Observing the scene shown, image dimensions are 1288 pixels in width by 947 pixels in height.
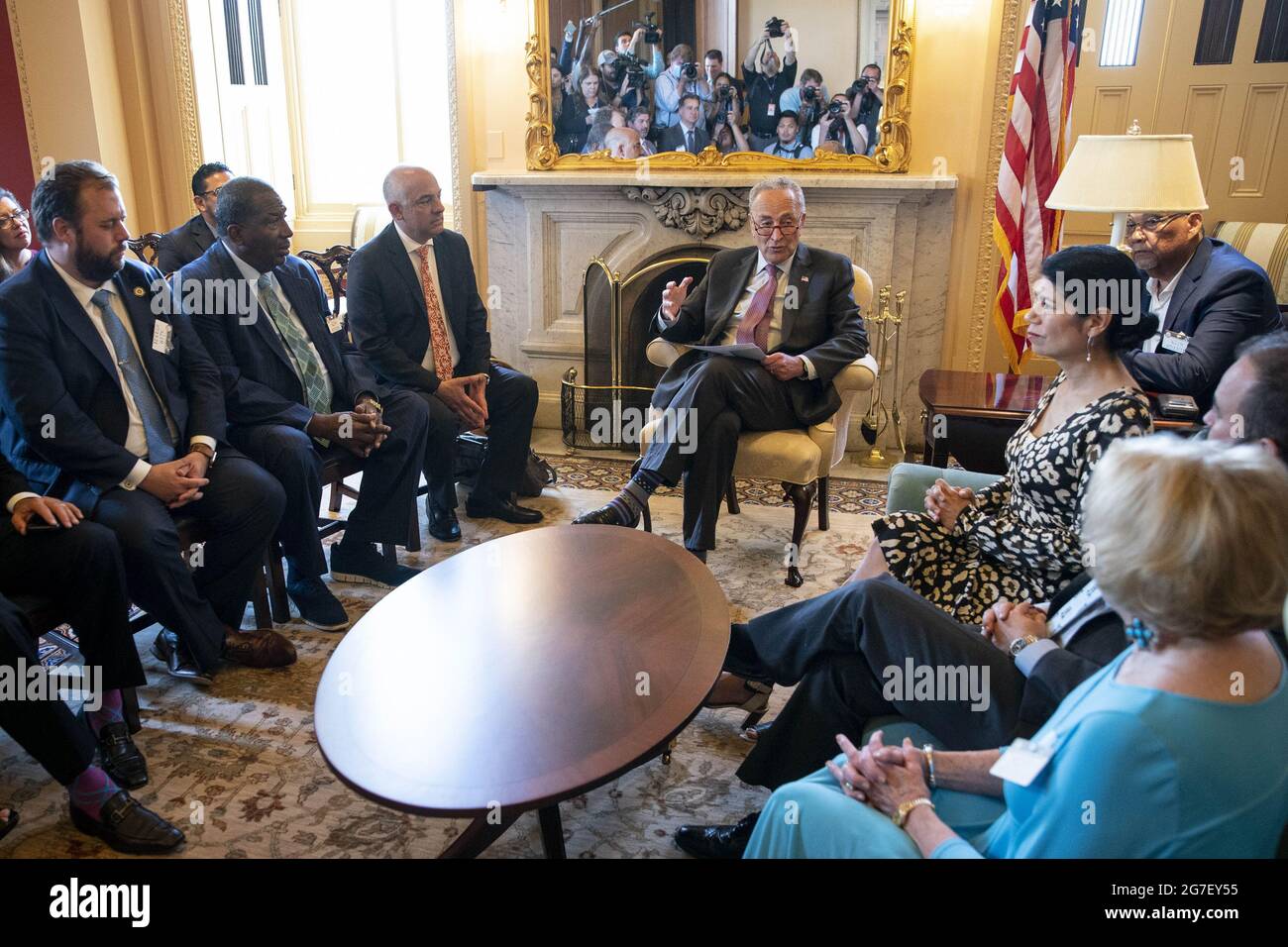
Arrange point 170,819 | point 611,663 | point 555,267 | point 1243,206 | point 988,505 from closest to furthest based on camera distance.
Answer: point 611,663
point 170,819
point 988,505
point 1243,206
point 555,267

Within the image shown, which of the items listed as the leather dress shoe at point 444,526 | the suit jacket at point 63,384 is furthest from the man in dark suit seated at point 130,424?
the leather dress shoe at point 444,526

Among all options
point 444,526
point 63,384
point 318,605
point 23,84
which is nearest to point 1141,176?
point 444,526

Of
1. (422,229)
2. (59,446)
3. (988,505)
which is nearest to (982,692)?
(988,505)

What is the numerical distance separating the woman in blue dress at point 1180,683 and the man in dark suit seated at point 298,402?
248 cm

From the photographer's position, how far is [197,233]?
12.9 ft

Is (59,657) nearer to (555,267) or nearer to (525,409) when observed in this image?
(525,409)

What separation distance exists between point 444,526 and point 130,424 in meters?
1.30

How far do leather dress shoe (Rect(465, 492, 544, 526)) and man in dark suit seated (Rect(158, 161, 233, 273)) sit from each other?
61.0 inches

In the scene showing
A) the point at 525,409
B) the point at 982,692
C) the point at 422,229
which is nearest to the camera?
the point at 982,692

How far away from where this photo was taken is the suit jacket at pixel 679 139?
4609mm

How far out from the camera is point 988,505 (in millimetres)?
2361

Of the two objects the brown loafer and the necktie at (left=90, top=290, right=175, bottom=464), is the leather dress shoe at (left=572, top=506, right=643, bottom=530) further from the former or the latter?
the necktie at (left=90, top=290, right=175, bottom=464)

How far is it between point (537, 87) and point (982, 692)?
4053 millimetres

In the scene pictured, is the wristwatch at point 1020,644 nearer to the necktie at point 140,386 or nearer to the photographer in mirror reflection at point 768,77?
the necktie at point 140,386
